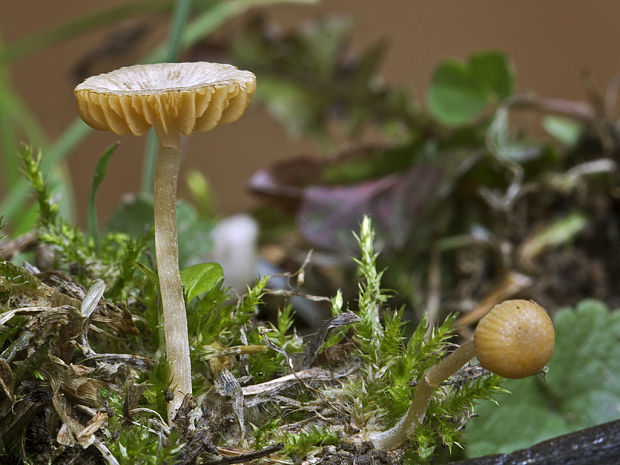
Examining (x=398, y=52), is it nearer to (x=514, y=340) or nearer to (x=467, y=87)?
(x=467, y=87)

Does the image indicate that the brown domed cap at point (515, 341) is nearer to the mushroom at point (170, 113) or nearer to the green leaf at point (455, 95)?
the mushroom at point (170, 113)

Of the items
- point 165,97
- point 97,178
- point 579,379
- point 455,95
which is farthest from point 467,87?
point 165,97

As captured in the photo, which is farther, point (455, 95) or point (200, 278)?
point (455, 95)

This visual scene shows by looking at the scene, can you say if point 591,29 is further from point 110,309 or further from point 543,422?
point 110,309

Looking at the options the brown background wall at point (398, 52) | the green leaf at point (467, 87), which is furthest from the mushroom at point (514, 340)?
the brown background wall at point (398, 52)

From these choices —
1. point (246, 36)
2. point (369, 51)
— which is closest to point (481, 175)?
point (369, 51)

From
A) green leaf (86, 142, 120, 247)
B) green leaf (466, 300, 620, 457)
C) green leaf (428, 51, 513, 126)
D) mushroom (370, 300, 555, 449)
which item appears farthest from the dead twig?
green leaf (428, 51, 513, 126)
